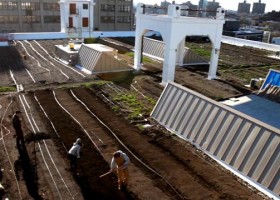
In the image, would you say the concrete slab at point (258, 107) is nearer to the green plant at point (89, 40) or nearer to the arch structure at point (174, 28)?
the arch structure at point (174, 28)

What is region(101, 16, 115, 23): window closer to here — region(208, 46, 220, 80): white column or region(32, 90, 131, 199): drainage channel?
region(208, 46, 220, 80): white column

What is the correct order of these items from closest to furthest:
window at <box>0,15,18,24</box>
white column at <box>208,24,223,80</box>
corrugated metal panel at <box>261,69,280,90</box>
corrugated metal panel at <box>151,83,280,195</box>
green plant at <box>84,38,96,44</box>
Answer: corrugated metal panel at <box>151,83,280,195</box> < corrugated metal panel at <box>261,69,280,90</box> < white column at <box>208,24,223,80</box> < green plant at <box>84,38,96,44</box> < window at <box>0,15,18,24</box>

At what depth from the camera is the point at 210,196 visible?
1120cm

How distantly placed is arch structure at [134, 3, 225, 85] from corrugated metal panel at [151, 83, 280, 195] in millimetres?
7151

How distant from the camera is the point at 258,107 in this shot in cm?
2077

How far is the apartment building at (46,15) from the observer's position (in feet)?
269

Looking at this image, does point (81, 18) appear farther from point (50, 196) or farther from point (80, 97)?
point (50, 196)

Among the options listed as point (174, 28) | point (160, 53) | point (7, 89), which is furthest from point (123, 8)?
point (7, 89)

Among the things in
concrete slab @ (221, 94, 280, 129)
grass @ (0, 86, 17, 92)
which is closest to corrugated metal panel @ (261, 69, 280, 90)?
concrete slab @ (221, 94, 280, 129)

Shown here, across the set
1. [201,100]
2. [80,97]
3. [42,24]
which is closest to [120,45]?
[80,97]

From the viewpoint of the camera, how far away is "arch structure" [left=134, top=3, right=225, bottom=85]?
23094mm

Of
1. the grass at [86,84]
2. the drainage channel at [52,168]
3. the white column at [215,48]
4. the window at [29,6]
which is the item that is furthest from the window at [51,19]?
the drainage channel at [52,168]

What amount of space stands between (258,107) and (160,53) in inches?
591

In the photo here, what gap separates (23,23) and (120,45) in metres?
54.5
